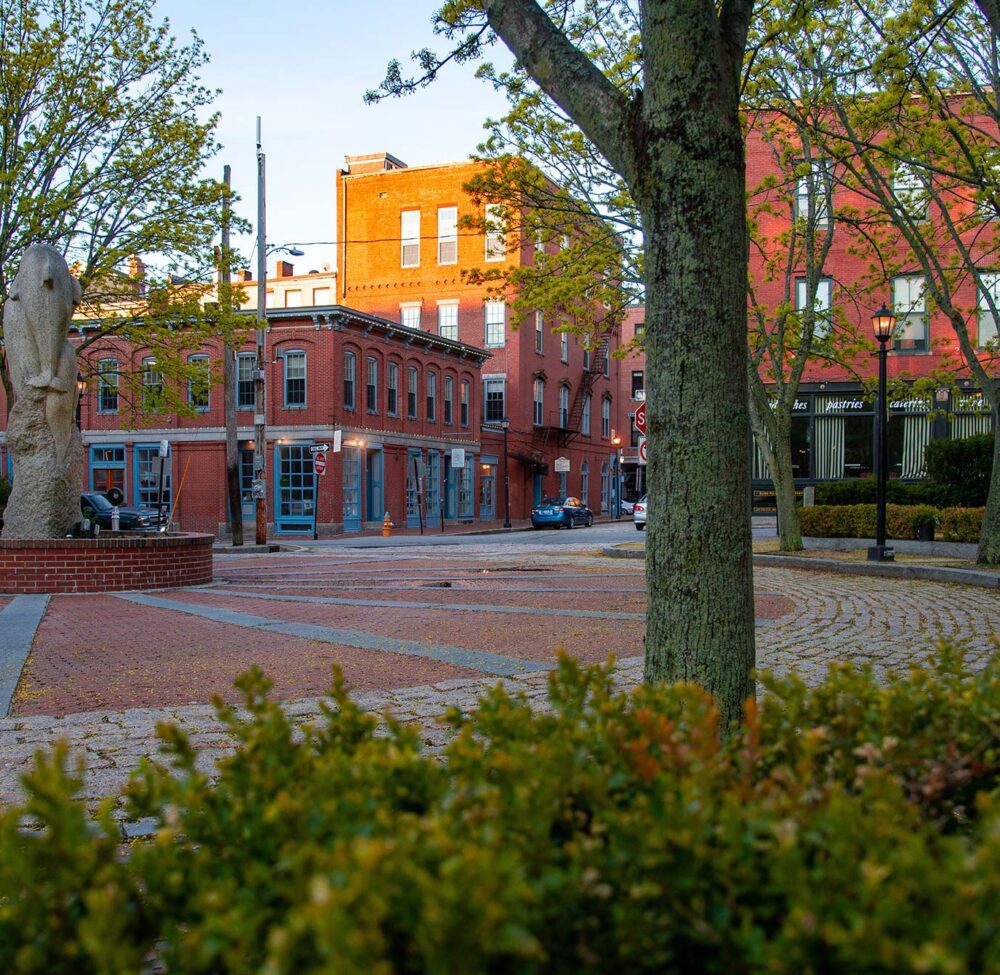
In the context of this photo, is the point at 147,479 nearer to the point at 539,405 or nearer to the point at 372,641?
the point at 539,405

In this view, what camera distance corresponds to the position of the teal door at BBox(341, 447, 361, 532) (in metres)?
35.6

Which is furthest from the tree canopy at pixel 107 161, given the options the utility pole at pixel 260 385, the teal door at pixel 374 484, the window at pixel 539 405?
the window at pixel 539 405

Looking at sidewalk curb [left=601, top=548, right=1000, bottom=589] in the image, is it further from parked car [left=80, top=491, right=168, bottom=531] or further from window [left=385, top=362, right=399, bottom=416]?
window [left=385, top=362, right=399, bottom=416]

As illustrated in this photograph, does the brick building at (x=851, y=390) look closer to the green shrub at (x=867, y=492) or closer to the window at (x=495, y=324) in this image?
the green shrub at (x=867, y=492)

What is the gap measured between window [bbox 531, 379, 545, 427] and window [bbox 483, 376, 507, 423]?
2.55 meters

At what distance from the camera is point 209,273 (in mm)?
21594

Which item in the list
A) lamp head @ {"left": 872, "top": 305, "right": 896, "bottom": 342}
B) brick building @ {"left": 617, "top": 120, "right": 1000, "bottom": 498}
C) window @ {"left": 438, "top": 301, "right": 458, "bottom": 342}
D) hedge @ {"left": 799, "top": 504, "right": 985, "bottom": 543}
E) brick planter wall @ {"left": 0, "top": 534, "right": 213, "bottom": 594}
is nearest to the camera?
brick planter wall @ {"left": 0, "top": 534, "right": 213, "bottom": 594}

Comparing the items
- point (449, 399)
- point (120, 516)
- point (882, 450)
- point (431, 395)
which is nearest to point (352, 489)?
point (431, 395)

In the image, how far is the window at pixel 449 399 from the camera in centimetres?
4278

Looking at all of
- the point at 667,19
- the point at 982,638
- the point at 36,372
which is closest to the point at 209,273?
the point at 36,372

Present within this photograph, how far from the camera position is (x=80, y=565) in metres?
12.1

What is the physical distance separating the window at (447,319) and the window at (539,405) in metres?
5.33

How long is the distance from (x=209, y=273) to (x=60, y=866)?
71.0 ft

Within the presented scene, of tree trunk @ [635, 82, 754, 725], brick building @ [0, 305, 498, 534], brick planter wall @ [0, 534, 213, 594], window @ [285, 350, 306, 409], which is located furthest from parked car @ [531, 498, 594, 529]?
tree trunk @ [635, 82, 754, 725]
